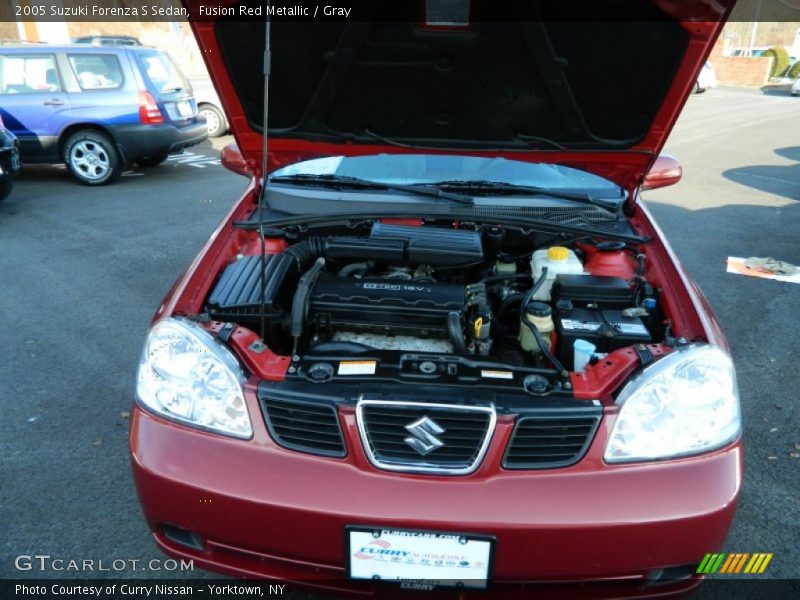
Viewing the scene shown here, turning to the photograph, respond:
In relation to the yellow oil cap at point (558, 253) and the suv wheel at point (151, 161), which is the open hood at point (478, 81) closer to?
the yellow oil cap at point (558, 253)

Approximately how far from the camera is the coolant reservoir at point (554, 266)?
2271mm

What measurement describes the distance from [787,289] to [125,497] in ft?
15.0

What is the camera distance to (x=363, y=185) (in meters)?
2.64

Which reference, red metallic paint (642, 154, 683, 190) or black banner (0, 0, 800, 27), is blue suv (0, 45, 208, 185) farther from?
red metallic paint (642, 154, 683, 190)

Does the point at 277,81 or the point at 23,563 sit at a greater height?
the point at 277,81

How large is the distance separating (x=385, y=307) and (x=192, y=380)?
0.66 metres

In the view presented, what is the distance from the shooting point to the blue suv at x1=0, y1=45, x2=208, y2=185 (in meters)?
7.29

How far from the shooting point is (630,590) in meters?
1.56

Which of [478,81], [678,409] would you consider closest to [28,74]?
[478,81]

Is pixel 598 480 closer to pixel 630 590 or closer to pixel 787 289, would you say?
pixel 630 590

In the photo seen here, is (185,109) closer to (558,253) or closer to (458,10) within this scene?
(458,10)

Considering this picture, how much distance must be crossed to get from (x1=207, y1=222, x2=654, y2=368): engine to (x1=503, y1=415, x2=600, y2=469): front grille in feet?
1.12

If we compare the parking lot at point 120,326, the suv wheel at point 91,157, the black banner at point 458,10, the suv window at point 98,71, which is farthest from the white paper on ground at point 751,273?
the suv window at point 98,71

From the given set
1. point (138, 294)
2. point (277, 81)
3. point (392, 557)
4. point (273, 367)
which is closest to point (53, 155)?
point (138, 294)
